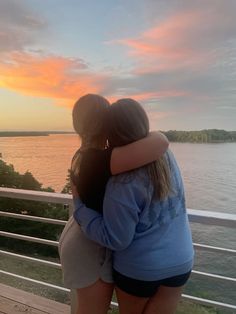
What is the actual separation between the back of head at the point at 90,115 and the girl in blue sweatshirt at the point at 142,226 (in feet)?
0.18

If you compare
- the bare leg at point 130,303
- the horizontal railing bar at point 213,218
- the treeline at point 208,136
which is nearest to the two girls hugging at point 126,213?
the bare leg at point 130,303

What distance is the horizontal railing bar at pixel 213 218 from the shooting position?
147cm

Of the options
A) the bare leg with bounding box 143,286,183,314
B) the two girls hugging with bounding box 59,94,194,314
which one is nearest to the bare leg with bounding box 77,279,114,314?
the two girls hugging with bounding box 59,94,194,314

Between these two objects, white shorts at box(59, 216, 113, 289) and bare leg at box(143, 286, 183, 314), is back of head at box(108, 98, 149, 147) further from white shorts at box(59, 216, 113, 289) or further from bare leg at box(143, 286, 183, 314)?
bare leg at box(143, 286, 183, 314)

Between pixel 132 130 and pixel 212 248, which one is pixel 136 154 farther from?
pixel 212 248

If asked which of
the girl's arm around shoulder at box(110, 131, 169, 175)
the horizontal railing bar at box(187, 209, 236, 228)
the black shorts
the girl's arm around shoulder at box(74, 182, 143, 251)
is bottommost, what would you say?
the black shorts

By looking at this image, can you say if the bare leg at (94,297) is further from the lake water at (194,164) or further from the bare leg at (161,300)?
the lake water at (194,164)

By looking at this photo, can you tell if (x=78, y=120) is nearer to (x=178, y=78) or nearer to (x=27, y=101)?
(x=178, y=78)

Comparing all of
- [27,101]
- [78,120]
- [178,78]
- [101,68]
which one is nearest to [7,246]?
[27,101]

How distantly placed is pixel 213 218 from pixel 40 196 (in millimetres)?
979

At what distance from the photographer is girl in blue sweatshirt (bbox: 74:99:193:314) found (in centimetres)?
106

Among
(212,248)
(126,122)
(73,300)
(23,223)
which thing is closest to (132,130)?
(126,122)

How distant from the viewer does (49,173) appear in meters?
3.62

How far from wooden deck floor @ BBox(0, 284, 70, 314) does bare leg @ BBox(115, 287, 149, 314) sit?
1.07 meters
